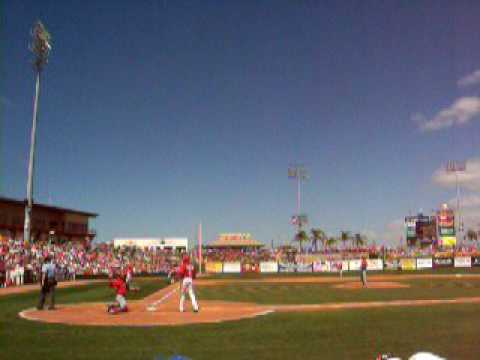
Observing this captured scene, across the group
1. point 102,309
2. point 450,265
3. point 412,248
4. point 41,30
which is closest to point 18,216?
point 41,30

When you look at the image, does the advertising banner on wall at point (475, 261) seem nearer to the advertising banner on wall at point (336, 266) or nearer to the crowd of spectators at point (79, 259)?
the crowd of spectators at point (79, 259)

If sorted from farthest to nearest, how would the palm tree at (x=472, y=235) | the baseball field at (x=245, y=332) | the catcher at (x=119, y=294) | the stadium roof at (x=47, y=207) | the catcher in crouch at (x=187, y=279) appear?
the palm tree at (x=472, y=235), the stadium roof at (x=47, y=207), the catcher in crouch at (x=187, y=279), the catcher at (x=119, y=294), the baseball field at (x=245, y=332)

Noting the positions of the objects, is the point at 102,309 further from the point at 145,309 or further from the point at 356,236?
the point at 356,236

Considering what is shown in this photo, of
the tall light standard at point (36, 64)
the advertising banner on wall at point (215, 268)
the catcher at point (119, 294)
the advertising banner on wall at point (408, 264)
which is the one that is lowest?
the advertising banner on wall at point (215, 268)

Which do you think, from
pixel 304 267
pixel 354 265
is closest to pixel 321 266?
pixel 304 267

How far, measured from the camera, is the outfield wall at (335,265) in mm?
64312

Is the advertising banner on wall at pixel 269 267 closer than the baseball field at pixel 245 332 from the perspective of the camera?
No

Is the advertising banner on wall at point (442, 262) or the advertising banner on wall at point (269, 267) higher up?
the advertising banner on wall at point (442, 262)

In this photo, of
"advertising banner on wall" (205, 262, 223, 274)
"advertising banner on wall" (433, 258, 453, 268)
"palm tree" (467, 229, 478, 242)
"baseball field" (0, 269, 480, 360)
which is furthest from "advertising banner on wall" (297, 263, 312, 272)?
"palm tree" (467, 229, 478, 242)

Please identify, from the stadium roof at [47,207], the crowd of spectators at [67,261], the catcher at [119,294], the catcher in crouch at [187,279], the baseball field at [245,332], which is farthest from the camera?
the stadium roof at [47,207]

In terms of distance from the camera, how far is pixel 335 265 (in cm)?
6519

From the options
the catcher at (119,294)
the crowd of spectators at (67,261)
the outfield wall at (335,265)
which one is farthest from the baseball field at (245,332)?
the outfield wall at (335,265)

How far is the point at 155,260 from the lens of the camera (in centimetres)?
6444

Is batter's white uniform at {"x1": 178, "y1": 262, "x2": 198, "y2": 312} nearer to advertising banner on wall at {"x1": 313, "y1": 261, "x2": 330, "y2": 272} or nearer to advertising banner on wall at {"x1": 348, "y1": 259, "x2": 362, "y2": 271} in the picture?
advertising banner on wall at {"x1": 313, "y1": 261, "x2": 330, "y2": 272}
